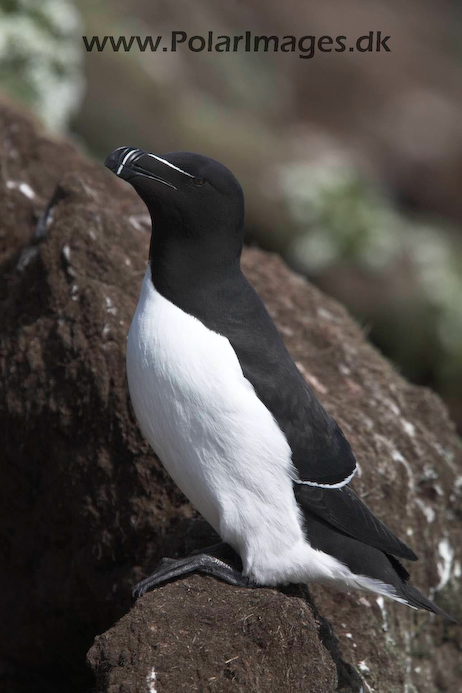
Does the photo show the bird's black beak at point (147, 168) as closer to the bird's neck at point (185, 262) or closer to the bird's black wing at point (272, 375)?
the bird's neck at point (185, 262)

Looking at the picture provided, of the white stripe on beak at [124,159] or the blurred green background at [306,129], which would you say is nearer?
the white stripe on beak at [124,159]

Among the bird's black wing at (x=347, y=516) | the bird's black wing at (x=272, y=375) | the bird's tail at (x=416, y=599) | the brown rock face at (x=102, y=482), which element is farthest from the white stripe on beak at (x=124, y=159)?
the bird's tail at (x=416, y=599)

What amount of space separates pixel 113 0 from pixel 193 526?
17.1m

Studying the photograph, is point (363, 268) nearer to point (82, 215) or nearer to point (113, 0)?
point (82, 215)

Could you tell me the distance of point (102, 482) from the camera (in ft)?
17.0

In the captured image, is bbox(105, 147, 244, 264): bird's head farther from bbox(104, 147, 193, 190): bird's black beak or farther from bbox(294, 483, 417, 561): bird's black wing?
bbox(294, 483, 417, 561): bird's black wing

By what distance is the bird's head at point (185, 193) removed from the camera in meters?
4.04

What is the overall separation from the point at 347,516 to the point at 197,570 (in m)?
0.80

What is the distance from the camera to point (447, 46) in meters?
30.3

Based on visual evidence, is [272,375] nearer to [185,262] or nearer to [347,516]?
[185,262]

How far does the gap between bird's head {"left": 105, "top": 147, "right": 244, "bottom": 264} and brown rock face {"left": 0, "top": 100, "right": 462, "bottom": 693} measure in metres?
1.31

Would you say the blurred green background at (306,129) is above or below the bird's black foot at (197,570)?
above

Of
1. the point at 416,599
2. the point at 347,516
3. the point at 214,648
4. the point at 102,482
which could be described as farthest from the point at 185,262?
the point at 416,599

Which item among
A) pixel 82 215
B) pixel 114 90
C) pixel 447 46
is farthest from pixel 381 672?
pixel 447 46
